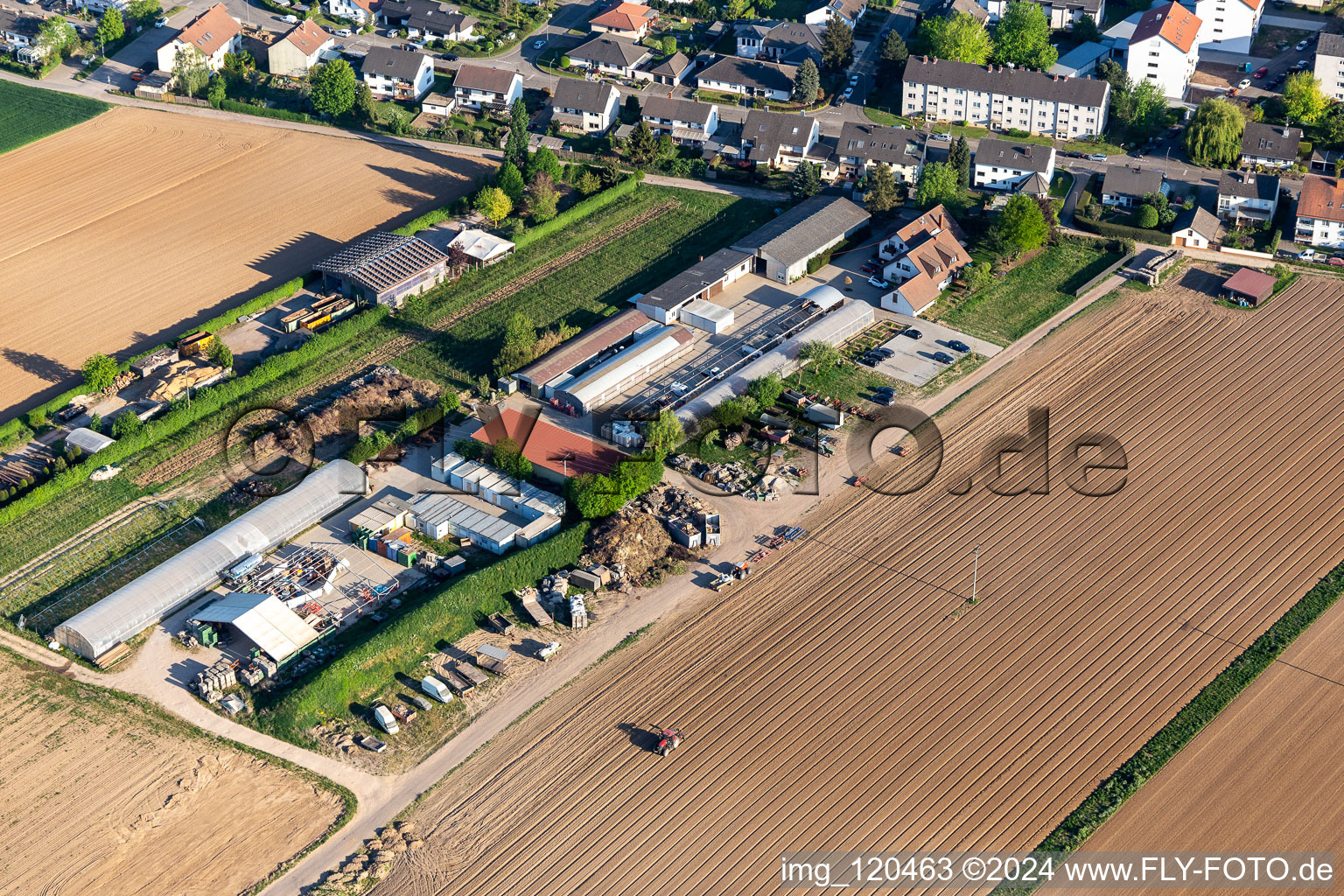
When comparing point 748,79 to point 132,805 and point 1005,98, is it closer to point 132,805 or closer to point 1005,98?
point 1005,98

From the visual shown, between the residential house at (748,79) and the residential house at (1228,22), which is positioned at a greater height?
the residential house at (1228,22)

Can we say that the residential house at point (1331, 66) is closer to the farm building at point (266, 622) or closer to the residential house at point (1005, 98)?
the residential house at point (1005, 98)

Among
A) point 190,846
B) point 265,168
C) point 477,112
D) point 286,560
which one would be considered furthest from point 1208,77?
point 190,846

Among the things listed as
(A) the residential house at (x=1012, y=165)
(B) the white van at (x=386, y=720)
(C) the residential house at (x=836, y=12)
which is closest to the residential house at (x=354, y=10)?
(C) the residential house at (x=836, y=12)

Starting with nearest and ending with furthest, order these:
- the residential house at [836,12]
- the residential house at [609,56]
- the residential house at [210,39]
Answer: the residential house at [609,56] → the residential house at [210,39] → the residential house at [836,12]

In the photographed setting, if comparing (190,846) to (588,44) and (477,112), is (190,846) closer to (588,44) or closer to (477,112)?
(477,112)

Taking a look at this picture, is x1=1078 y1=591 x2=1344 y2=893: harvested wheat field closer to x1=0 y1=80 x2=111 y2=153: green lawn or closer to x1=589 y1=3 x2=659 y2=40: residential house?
x1=589 y1=3 x2=659 y2=40: residential house
